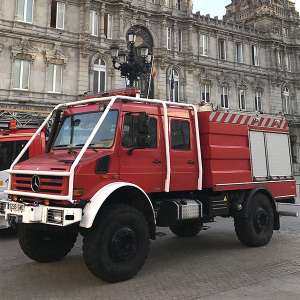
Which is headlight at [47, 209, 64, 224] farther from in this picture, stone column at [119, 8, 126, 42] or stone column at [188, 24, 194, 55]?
stone column at [188, 24, 194, 55]

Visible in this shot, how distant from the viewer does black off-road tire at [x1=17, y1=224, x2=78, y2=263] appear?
7398 millimetres

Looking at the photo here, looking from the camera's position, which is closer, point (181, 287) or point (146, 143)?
point (181, 287)

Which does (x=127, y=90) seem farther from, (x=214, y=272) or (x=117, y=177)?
(x=214, y=272)

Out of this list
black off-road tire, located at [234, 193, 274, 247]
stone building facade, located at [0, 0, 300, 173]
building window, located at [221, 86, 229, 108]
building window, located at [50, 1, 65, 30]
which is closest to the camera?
black off-road tire, located at [234, 193, 274, 247]

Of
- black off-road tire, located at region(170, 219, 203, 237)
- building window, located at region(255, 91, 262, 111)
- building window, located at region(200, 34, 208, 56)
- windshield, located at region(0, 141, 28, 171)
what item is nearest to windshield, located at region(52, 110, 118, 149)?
windshield, located at region(0, 141, 28, 171)

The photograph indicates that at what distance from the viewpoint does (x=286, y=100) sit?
150ft

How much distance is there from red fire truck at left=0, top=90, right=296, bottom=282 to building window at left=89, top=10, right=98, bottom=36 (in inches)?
1003

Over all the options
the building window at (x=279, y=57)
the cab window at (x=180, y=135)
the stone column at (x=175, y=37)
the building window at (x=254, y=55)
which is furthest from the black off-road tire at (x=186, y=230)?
the building window at (x=279, y=57)

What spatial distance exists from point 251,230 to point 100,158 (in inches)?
166

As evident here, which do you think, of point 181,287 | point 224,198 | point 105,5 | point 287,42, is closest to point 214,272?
point 181,287

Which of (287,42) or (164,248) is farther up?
(287,42)

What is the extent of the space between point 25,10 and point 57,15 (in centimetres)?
248

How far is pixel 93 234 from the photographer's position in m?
6.23

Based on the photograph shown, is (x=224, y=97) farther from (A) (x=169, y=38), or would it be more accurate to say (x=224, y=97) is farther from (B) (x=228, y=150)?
(B) (x=228, y=150)
